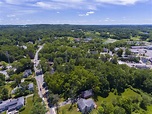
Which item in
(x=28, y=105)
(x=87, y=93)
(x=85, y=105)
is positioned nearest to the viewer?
(x=85, y=105)

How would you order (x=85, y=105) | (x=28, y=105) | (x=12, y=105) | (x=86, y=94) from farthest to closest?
(x=86, y=94) < (x=28, y=105) < (x=12, y=105) < (x=85, y=105)

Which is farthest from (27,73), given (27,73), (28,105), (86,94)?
(86,94)

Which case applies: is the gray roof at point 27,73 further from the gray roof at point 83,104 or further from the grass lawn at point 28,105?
the gray roof at point 83,104

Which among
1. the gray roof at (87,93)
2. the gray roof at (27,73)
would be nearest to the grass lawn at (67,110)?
the gray roof at (87,93)

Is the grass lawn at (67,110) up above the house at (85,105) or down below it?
below

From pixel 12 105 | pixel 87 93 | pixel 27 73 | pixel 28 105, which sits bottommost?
pixel 28 105

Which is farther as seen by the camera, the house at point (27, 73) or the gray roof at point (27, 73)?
the gray roof at point (27, 73)

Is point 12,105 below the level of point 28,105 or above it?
above

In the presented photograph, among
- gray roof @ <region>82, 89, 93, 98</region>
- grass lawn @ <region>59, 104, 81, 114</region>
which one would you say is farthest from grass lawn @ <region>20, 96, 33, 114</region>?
gray roof @ <region>82, 89, 93, 98</region>

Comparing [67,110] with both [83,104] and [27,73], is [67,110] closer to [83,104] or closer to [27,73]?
[83,104]

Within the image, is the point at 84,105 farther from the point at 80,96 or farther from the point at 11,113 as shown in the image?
the point at 11,113

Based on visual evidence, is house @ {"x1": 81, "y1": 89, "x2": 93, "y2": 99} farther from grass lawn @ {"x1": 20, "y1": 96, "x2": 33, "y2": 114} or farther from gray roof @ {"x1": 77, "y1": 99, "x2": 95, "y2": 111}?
grass lawn @ {"x1": 20, "y1": 96, "x2": 33, "y2": 114}

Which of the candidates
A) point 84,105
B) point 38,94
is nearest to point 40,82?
point 38,94
